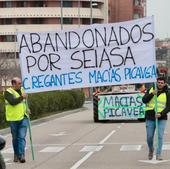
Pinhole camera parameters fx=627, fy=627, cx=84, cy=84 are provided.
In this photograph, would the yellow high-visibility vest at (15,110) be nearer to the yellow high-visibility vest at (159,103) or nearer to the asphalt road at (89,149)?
the asphalt road at (89,149)

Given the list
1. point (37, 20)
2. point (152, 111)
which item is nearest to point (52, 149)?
point (152, 111)

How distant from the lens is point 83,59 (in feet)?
46.2

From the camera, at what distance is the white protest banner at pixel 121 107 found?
26.0 meters

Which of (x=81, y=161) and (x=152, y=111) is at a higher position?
(x=152, y=111)

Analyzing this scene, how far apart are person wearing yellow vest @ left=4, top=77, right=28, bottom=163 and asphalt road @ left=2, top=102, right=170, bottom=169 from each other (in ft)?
1.13

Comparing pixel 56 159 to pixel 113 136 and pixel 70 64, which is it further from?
pixel 113 136

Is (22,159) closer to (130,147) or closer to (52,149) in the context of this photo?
(52,149)

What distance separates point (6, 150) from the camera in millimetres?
15953

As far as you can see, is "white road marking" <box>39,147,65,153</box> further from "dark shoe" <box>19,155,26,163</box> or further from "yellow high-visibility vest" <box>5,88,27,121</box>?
"yellow high-visibility vest" <box>5,88,27,121</box>

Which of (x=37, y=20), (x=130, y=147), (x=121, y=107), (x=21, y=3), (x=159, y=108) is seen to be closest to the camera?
(x=159, y=108)

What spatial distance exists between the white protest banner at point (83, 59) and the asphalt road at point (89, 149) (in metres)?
1.65

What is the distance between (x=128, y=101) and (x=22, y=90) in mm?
→ 12994

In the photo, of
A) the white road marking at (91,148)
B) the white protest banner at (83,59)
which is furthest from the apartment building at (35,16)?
the white protest banner at (83,59)

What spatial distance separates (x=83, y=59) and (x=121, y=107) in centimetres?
1224
